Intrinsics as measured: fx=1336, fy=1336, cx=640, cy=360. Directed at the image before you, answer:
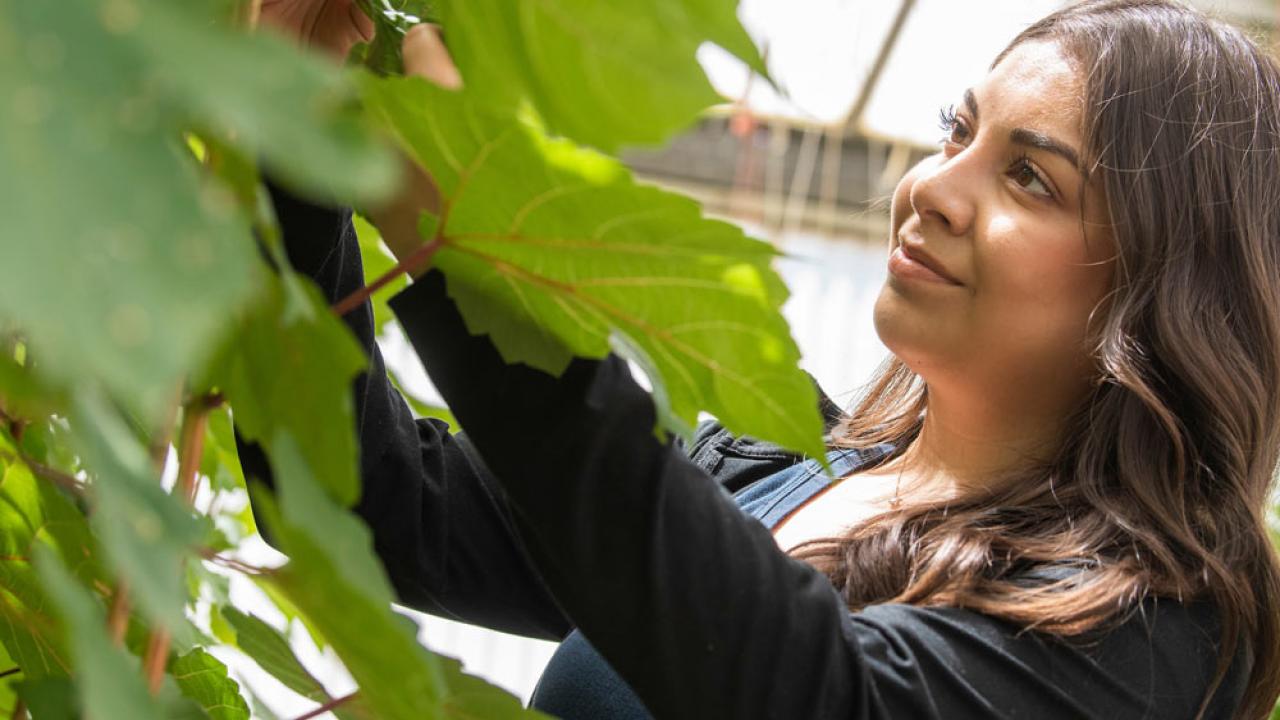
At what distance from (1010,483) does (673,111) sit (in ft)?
1.89

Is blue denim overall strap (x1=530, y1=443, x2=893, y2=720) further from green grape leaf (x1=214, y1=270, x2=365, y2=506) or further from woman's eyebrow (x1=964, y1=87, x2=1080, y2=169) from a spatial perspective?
green grape leaf (x1=214, y1=270, x2=365, y2=506)

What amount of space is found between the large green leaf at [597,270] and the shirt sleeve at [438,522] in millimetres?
207

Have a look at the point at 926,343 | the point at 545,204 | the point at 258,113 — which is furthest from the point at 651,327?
the point at 926,343

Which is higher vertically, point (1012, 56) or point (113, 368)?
point (113, 368)

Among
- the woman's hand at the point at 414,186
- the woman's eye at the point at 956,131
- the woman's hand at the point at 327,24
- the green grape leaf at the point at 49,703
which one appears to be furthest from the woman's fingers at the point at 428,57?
the woman's eye at the point at 956,131

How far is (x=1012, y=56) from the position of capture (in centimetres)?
85

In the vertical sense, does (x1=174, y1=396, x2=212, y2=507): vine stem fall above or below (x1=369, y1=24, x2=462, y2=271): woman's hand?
below

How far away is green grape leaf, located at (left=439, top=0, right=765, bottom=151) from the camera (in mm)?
292

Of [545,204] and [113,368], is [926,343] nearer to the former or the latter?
[545,204]

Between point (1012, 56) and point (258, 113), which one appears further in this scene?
point (1012, 56)

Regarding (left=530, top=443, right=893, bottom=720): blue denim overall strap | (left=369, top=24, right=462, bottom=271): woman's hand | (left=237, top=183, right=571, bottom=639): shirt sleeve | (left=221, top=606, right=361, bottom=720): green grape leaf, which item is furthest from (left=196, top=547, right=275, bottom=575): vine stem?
(left=530, top=443, right=893, bottom=720): blue denim overall strap

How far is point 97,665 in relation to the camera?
240 mm

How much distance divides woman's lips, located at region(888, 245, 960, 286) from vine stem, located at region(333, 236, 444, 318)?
39cm

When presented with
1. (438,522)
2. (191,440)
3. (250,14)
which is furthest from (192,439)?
(438,522)
